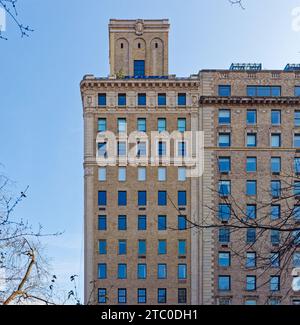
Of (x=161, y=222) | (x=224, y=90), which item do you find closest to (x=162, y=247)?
(x=161, y=222)

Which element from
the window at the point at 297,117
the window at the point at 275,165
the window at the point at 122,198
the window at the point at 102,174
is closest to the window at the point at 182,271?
the window at the point at 122,198

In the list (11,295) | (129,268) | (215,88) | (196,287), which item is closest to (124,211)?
(129,268)

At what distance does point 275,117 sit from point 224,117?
16.1 ft

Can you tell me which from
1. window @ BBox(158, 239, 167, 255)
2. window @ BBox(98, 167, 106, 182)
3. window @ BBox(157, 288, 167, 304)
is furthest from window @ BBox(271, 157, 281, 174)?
window @ BBox(98, 167, 106, 182)

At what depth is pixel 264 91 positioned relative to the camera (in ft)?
194

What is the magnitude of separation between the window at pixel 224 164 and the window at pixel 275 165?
4080mm

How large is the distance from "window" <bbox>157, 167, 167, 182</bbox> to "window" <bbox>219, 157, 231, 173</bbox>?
17.2 feet

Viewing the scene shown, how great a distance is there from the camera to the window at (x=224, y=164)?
188 feet

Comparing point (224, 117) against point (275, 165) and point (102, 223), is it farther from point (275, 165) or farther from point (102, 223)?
point (102, 223)

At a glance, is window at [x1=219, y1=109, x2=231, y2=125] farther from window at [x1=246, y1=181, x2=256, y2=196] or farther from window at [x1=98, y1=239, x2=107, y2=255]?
window at [x1=98, y1=239, x2=107, y2=255]

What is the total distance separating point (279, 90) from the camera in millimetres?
58969

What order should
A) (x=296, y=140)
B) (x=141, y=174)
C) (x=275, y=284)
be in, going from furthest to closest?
(x=296, y=140) < (x=141, y=174) < (x=275, y=284)

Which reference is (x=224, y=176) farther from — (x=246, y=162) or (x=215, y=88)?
(x=215, y=88)

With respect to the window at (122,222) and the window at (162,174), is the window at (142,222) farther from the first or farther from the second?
the window at (162,174)
